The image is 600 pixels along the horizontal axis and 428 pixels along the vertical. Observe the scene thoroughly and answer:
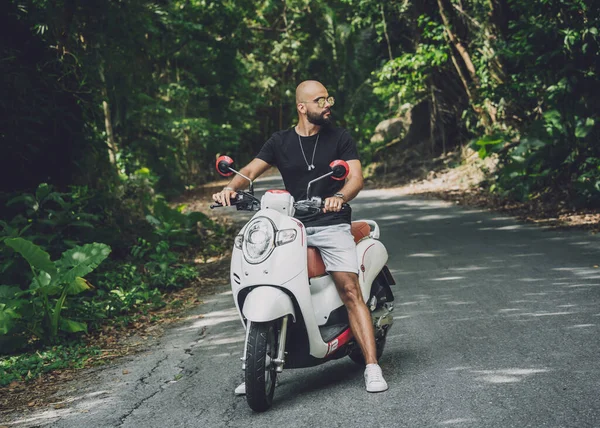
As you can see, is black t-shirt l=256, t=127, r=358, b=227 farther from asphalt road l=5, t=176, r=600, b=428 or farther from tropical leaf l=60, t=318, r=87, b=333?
tropical leaf l=60, t=318, r=87, b=333

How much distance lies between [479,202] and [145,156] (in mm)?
11010

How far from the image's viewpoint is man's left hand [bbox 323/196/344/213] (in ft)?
15.3

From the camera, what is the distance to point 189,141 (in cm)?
3484

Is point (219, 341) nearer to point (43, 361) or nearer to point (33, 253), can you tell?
point (43, 361)

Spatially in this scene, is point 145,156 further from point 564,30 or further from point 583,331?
point 583,331

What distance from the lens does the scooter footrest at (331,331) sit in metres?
4.94

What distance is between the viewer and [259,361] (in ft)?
14.6

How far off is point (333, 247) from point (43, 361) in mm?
3241

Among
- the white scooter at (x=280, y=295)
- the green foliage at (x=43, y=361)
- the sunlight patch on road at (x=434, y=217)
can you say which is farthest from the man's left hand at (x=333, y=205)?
the sunlight patch on road at (x=434, y=217)

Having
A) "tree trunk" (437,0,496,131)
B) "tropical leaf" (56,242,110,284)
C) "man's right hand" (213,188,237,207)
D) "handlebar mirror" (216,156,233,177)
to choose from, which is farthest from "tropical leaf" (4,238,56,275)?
"tree trunk" (437,0,496,131)

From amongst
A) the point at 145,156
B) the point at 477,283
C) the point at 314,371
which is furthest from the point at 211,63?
the point at 314,371

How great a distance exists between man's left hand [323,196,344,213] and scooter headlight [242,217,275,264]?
0.37 meters

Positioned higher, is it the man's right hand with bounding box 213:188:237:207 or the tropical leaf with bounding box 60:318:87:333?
the man's right hand with bounding box 213:188:237:207

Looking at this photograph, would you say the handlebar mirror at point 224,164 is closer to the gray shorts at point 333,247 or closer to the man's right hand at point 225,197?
the man's right hand at point 225,197
